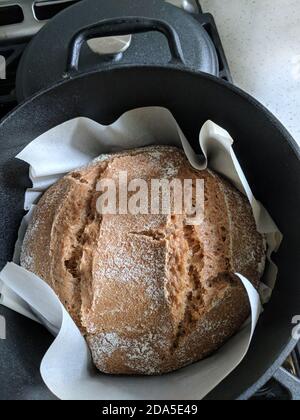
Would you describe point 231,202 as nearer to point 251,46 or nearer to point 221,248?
point 221,248

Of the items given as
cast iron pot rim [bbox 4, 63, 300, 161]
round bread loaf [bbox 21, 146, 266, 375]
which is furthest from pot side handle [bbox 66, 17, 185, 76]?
round bread loaf [bbox 21, 146, 266, 375]

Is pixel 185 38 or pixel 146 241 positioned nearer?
pixel 146 241

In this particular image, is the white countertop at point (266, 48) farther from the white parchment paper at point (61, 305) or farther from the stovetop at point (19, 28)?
Result: the white parchment paper at point (61, 305)

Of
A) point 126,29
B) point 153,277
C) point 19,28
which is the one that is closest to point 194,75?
point 126,29

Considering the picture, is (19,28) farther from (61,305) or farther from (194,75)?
(61,305)
